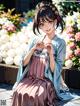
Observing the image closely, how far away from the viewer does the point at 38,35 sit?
6.43m

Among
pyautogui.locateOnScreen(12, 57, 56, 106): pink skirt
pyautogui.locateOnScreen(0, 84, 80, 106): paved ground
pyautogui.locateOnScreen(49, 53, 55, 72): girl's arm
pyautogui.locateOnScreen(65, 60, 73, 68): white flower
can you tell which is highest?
pyautogui.locateOnScreen(49, 53, 55, 72): girl's arm

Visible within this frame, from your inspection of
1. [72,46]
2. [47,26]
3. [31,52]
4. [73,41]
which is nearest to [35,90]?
[31,52]

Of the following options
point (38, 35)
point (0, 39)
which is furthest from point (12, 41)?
point (38, 35)

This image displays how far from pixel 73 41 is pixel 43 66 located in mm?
2038

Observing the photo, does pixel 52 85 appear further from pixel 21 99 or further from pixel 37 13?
pixel 37 13

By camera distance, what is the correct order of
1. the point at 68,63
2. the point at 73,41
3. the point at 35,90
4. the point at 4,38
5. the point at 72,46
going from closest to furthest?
the point at 35,90, the point at 68,63, the point at 72,46, the point at 73,41, the point at 4,38

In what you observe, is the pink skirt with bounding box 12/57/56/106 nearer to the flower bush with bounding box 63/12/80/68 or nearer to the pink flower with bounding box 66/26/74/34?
the flower bush with bounding box 63/12/80/68

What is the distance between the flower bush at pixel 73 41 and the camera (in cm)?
784

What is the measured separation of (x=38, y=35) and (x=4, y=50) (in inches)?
83.9

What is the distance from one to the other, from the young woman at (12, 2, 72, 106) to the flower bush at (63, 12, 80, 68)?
1501 millimetres

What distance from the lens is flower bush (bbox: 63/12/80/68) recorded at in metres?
7.84

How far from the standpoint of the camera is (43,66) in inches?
244

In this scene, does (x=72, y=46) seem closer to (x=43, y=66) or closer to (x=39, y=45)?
(x=43, y=66)

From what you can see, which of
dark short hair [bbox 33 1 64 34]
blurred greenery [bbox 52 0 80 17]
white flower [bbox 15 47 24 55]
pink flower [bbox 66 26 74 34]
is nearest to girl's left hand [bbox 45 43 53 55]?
dark short hair [bbox 33 1 64 34]
